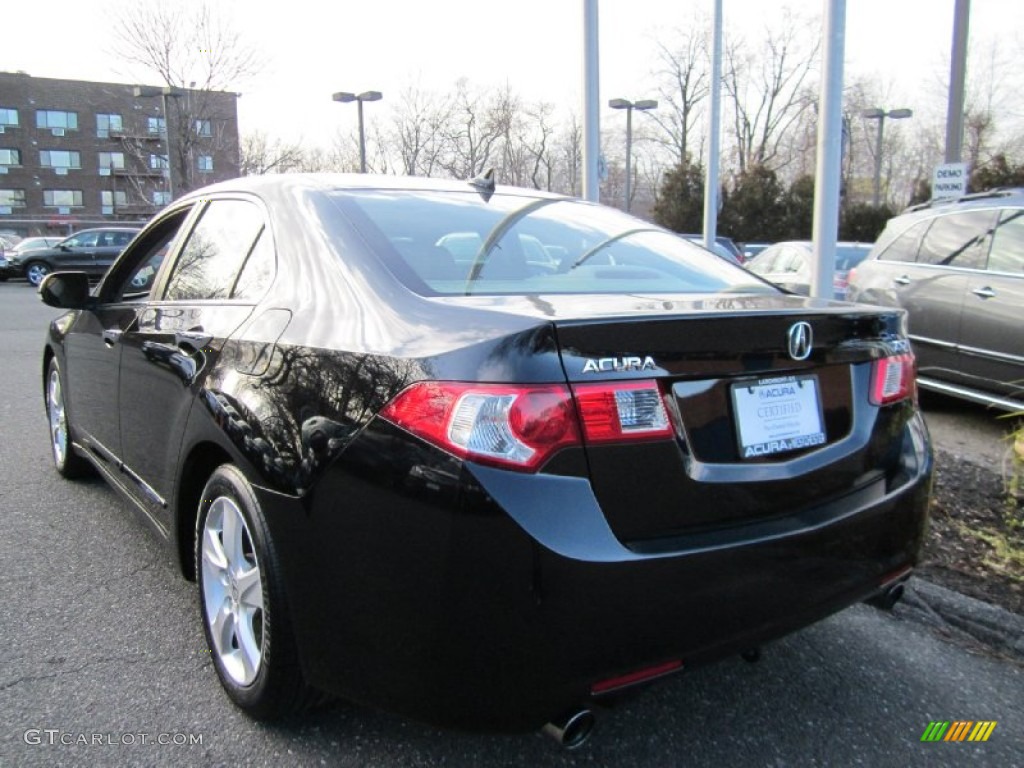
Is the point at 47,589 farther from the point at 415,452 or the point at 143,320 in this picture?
the point at 415,452

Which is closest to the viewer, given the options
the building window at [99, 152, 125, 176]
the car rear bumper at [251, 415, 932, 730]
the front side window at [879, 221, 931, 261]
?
the car rear bumper at [251, 415, 932, 730]

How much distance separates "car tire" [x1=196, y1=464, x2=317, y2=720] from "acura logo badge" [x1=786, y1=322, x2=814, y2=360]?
144 centimetres

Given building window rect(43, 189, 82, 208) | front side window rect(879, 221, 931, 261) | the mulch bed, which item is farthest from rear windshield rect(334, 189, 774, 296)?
building window rect(43, 189, 82, 208)

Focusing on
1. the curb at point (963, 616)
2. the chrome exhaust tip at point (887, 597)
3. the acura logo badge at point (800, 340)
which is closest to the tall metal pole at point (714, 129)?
the curb at point (963, 616)

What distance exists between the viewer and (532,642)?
67.2 inches

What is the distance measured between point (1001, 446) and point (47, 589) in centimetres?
596

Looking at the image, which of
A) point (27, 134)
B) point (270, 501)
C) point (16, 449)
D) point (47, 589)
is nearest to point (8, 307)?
point (16, 449)

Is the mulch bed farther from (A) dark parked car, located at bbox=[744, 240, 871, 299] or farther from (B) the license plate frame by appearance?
(A) dark parked car, located at bbox=[744, 240, 871, 299]

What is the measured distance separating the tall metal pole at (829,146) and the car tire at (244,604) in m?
4.44

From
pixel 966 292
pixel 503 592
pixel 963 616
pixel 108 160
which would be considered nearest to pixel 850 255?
pixel 966 292

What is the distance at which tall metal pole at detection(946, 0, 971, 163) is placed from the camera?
34.8ft

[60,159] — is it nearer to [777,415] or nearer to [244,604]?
[244,604]

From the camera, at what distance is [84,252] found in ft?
82.6

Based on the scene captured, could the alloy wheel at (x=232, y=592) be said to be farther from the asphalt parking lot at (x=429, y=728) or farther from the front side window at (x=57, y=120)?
the front side window at (x=57, y=120)
